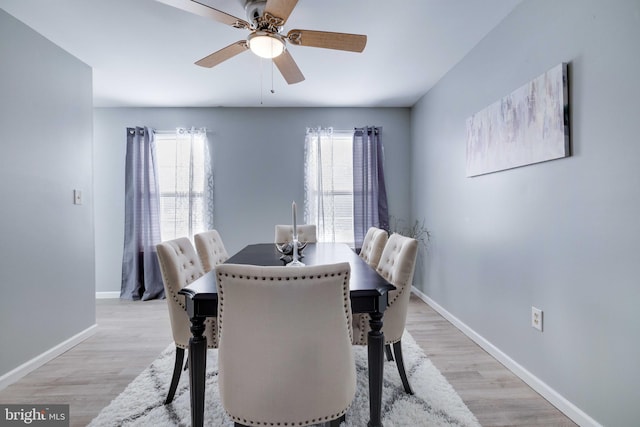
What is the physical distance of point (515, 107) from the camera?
2066 mm

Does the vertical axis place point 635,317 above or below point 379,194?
below

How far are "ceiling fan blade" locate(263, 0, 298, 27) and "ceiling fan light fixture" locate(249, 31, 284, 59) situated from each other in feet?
0.30

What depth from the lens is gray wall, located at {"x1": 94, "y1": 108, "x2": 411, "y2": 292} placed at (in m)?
4.06

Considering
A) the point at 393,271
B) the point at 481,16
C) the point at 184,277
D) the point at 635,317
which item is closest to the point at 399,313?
the point at 393,271

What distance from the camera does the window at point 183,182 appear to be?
404 centimetres

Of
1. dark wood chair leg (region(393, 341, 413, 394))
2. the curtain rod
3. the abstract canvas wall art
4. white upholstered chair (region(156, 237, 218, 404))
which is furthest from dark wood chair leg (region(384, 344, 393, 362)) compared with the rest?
the curtain rod

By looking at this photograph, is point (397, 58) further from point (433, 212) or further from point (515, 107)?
point (433, 212)

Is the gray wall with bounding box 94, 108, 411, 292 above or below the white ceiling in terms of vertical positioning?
below

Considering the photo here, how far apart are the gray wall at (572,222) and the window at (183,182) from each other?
3088 millimetres

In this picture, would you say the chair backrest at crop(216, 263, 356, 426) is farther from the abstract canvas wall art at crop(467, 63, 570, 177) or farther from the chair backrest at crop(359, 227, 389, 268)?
the abstract canvas wall art at crop(467, 63, 570, 177)

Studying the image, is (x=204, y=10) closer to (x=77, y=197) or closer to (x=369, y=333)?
(x=369, y=333)

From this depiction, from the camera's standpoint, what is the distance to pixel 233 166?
4105mm

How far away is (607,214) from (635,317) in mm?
454

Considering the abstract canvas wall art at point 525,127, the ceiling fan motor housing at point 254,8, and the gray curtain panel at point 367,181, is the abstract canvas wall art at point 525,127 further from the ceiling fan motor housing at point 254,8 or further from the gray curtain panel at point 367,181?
the ceiling fan motor housing at point 254,8
